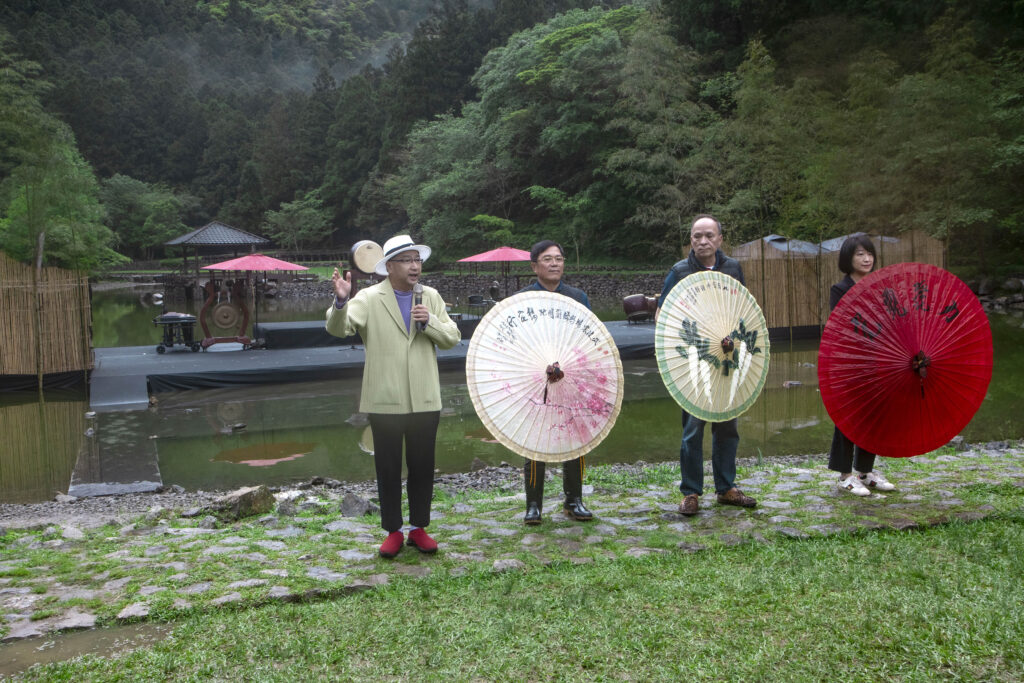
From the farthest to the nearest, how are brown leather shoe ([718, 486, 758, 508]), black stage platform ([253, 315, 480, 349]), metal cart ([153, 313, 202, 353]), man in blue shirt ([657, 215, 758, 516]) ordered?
black stage platform ([253, 315, 480, 349]), metal cart ([153, 313, 202, 353]), brown leather shoe ([718, 486, 758, 508]), man in blue shirt ([657, 215, 758, 516])

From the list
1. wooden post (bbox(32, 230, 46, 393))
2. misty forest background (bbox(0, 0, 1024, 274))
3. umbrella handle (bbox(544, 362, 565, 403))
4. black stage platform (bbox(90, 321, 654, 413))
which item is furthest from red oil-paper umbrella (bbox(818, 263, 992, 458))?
misty forest background (bbox(0, 0, 1024, 274))

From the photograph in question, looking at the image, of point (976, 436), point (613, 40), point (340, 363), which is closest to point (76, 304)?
point (340, 363)

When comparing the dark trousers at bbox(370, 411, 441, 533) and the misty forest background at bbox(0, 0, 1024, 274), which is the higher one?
the misty forest background at bbox(0, 0, 1024, 274)

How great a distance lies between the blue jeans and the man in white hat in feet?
5.17

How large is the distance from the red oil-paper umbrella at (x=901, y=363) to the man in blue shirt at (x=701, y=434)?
626 millimetres

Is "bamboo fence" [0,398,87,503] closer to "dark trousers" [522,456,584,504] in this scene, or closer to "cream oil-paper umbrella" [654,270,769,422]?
"dark trousers" [522,456,584,504]

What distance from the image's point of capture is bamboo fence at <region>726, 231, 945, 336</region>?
16594mm

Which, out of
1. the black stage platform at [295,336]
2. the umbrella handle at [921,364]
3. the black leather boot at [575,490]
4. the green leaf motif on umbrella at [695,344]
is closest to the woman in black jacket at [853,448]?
the umbrella handle at [921,364]

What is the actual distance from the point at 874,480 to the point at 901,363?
1.03 m

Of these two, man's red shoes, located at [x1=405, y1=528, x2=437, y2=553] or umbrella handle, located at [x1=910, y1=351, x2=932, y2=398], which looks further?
umbrella handle, located at [x1=910, y1=351, x2=932, y2=398]

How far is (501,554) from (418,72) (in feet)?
179

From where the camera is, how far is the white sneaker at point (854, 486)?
16.7 feet

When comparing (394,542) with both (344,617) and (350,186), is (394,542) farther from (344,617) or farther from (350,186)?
(350,186)

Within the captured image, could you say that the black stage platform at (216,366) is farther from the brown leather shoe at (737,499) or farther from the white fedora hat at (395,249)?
the white fedora hat at (395,249)
